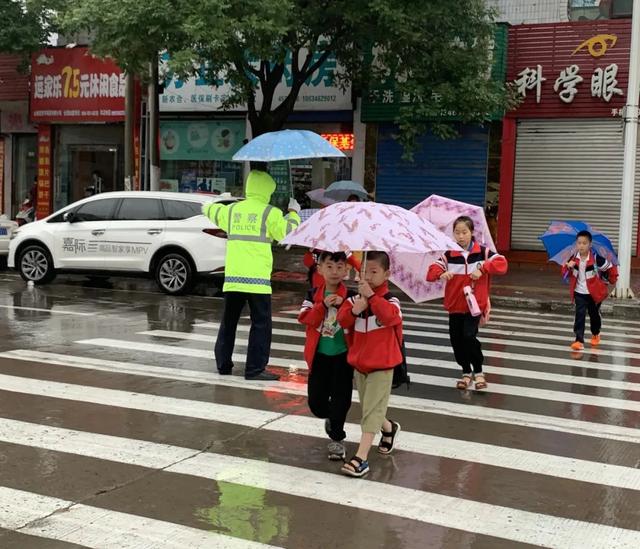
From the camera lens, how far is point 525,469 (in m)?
5.18

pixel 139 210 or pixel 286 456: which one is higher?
pixel 139 210

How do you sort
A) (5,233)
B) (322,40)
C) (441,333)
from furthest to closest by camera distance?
(322,40) → (5,233) → (441,333)

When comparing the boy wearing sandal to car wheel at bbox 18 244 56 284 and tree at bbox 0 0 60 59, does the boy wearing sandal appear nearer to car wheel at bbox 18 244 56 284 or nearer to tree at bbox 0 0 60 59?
car wheel at bbox 18 244 56 284

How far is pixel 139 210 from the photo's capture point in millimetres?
14414

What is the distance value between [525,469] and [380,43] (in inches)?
491

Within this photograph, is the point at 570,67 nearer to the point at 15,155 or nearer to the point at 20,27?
the point at 20,27

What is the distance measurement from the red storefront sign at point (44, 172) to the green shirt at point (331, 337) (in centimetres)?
2147

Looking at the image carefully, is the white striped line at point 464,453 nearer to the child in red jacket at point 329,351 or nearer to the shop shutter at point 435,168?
the child in red jacket at point 329,351

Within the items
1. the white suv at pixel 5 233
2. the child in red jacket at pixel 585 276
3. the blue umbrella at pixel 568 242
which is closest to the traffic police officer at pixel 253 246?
the blue umbrella at pixel 568 242

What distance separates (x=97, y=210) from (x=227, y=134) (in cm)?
841

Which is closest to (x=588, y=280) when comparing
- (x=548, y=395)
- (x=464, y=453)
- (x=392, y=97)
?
(x=548, y=395)

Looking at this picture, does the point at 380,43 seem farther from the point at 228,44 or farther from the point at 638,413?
the point at 638,413

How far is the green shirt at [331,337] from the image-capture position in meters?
5.05

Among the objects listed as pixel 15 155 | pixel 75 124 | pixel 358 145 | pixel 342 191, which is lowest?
pixel 342 191
